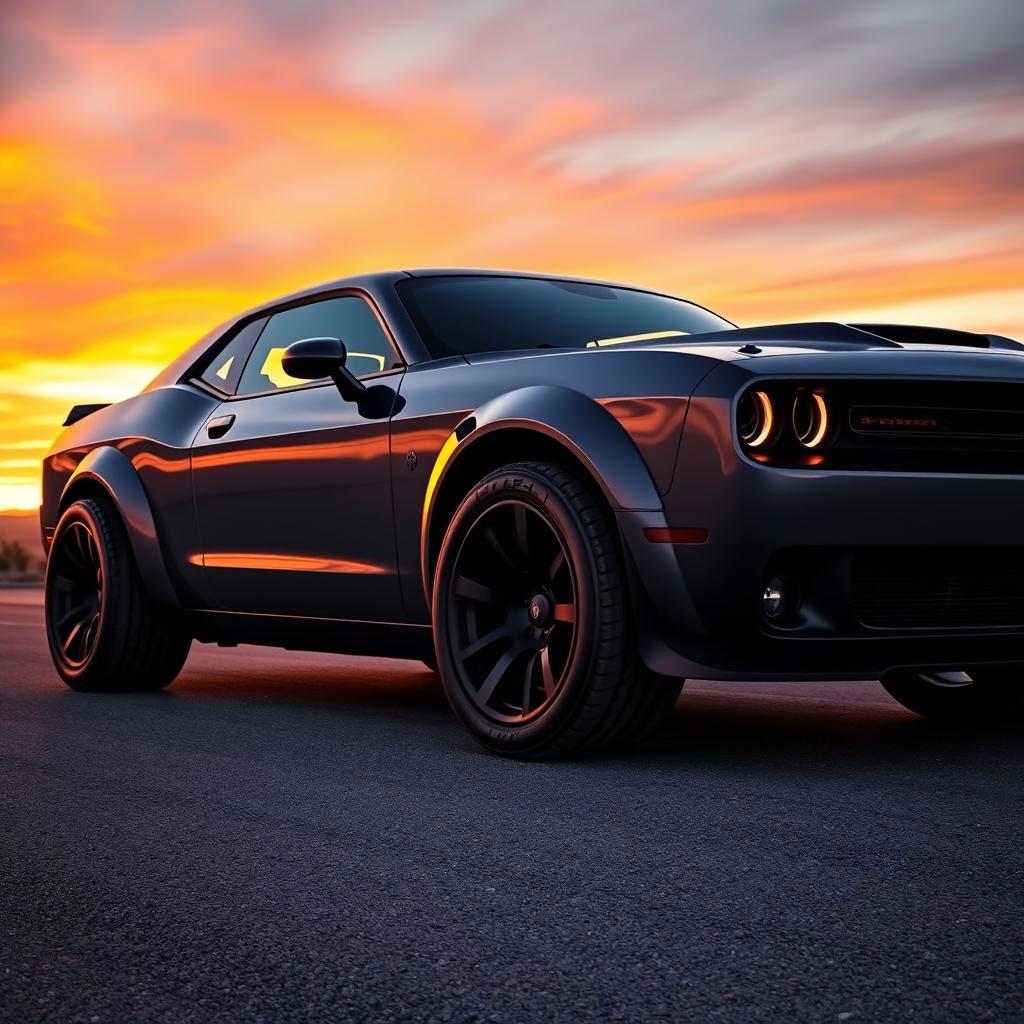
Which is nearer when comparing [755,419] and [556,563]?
[755,419]

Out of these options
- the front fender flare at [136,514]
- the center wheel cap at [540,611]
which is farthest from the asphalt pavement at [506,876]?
the front fender flare at [136,514]

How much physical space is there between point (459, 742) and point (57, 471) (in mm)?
3091

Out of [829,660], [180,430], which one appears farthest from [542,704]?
[180,430]

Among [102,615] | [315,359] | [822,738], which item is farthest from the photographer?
[102,615]

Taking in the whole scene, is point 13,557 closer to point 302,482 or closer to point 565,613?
point 302,482

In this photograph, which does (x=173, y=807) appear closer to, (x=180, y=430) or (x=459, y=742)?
(x=459, y=742)

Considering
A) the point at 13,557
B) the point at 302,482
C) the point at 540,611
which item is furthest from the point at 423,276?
the point at 13,557

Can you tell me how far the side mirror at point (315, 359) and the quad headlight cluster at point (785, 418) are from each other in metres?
1.55

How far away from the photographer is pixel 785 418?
3738 millimetres

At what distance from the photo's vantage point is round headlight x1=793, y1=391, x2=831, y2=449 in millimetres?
3753

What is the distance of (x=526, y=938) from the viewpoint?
240 centimetres

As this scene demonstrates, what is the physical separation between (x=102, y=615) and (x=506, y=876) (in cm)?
361

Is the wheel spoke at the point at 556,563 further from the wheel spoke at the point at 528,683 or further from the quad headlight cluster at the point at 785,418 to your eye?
the quad headlight cluster at the point at 785,418

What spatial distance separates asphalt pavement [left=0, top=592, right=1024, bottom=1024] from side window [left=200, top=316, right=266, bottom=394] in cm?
160
